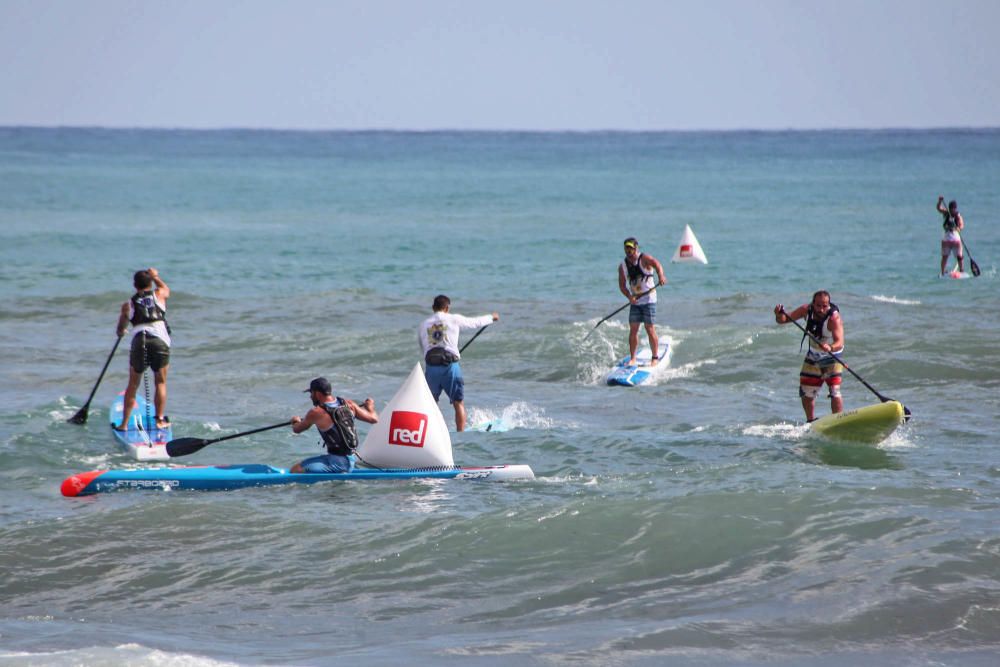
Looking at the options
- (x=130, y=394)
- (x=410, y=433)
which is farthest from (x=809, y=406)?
(x=130, y=394)

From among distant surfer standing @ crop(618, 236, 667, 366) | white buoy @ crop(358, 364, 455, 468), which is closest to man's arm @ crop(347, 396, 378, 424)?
white buoy @ crop(358, 364, 455, 468)

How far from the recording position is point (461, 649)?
8477mm

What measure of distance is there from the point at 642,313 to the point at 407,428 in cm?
643

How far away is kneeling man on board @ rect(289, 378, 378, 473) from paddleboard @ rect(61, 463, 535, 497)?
99mm

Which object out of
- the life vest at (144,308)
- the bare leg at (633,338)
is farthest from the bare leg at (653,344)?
the life vest at (144,308)

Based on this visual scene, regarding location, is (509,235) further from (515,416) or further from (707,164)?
(707,164)

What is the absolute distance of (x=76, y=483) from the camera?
1181 centimetres

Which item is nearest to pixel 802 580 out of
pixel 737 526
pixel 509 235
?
pixel 737 526

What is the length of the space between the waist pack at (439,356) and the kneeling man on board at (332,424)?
1806mm

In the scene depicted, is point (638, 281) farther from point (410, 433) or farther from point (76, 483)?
point (76, 483)

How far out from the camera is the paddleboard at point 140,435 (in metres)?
13.2

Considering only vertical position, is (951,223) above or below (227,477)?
above

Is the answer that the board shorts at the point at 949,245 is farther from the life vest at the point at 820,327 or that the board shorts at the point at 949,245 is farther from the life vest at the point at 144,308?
the life vest at the point at 144,308

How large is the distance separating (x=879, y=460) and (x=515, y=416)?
4.53 metres
